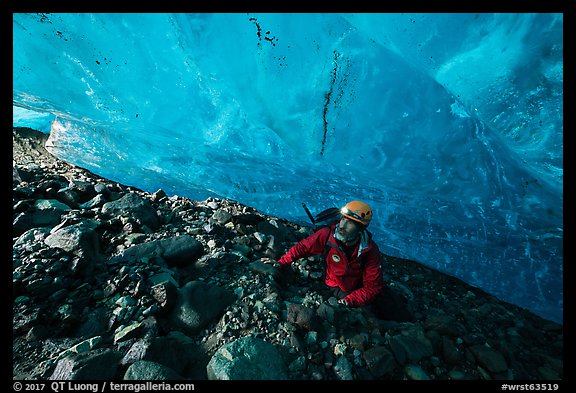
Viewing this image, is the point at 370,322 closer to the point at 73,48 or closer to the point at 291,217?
the point at 291,217

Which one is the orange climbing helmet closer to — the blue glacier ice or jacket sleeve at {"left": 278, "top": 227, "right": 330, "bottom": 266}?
jacket sleeve at {"left": 278, "top": 227, "right": 330, "bottom": 266}

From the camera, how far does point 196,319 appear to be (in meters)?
2.01

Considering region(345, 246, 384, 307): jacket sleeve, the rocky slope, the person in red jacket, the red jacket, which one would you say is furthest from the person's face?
the rocky slope

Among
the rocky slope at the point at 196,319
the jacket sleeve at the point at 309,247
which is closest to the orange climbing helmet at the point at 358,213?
the jacket sleeve at the point at 309,247

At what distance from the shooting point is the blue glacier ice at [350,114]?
3.10m

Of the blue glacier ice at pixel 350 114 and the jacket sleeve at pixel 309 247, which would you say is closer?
the jacket sleeve at pixel 309 247

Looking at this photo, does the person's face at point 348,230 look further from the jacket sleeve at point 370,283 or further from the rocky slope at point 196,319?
the rocky slope at point 196,319

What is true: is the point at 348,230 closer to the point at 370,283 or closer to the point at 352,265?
the point at 352,265

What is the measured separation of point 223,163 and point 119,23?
8.54 ft

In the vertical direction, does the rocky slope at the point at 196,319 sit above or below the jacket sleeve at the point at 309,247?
below

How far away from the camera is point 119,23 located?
11.5ft

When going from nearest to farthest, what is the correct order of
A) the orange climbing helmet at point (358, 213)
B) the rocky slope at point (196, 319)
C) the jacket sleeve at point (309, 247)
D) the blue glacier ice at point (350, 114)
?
the rocky slope at point (196, 319) < the orange climbing helmet at point (358, 213) < the jacket sleeve at point (309, 247) < the blue glacier ice at point (350, 114)

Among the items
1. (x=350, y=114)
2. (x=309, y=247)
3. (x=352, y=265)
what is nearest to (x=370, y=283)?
(x=352, y=265)

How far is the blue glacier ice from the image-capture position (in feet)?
10.2
